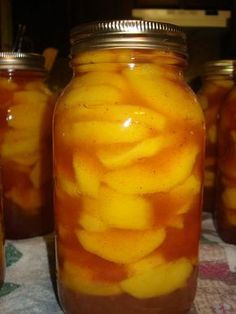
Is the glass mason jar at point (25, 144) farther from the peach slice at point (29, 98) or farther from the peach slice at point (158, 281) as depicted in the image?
the peach slice at point (158, 281)

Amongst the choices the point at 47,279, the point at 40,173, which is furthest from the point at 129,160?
the point at 40,173

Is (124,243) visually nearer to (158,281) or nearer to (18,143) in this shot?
(158,281)

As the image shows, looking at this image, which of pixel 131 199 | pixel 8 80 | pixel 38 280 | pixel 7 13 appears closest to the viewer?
pixel 131 199

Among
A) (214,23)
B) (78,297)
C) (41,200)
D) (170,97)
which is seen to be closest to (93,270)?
(78,297)

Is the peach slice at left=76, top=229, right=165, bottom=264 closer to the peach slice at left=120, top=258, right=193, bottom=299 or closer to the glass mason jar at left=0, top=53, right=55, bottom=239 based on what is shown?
the peach slice at left=120, top=258, right=193, bottom=299

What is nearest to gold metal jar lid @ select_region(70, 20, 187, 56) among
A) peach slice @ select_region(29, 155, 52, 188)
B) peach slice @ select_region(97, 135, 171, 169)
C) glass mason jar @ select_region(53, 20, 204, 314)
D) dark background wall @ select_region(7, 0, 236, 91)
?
glass mason jar @ select_region(53, 20, 204, 314)

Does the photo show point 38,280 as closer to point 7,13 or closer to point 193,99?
point 193,99
